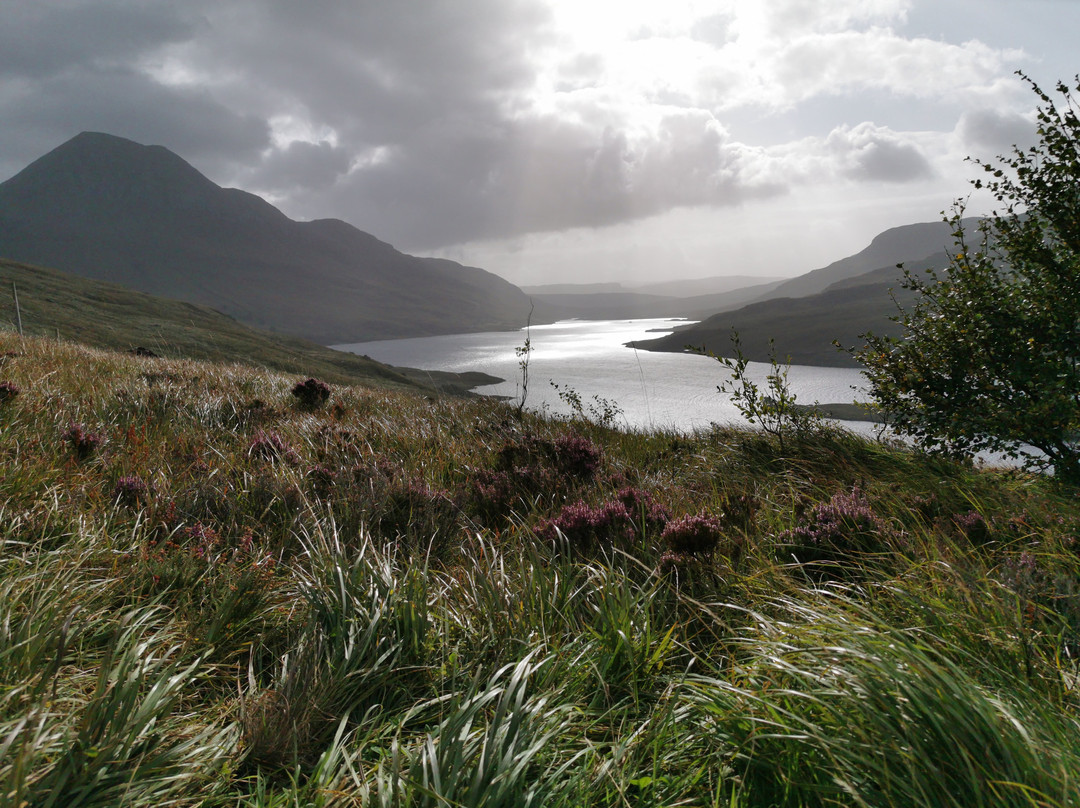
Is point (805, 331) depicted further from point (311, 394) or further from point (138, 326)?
point (311, 394)

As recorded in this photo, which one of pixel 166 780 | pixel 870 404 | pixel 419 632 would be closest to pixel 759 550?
pixel 419 632

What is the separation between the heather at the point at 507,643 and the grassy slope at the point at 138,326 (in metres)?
42.5

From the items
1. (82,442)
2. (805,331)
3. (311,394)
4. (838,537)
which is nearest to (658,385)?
(311,394)

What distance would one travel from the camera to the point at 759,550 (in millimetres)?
3574

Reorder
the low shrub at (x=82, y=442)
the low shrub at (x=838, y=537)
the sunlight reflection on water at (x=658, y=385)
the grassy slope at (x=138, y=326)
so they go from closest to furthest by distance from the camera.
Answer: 1. the low shrub at (x=838, y=537)
2. the low shrub at (x=82, y=442)
3. the sunlight reflection on water at (x=658, y=385)
4. the grassy slope at (x=138, y=326)

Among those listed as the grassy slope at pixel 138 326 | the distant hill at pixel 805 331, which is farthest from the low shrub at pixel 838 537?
the distant hill at pixel 805 331

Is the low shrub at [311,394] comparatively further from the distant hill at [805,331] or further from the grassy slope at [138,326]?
the distant hill at [805,331]

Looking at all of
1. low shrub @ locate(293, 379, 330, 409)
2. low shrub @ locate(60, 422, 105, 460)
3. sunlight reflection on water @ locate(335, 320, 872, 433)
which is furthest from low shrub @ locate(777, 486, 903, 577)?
sunlight reflection on water @ locate(335, 320, 872, 433)

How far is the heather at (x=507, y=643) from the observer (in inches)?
66.6

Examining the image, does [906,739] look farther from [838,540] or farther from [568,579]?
[838,540]

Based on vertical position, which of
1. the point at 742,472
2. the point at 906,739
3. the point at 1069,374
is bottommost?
the point at 742,472

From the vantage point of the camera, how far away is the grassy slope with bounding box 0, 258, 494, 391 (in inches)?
2103

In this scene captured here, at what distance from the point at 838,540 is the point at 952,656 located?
54.1 inches

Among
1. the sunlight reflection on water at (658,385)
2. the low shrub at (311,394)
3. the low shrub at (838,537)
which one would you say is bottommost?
the sunlight reflection on water at (658,385)
